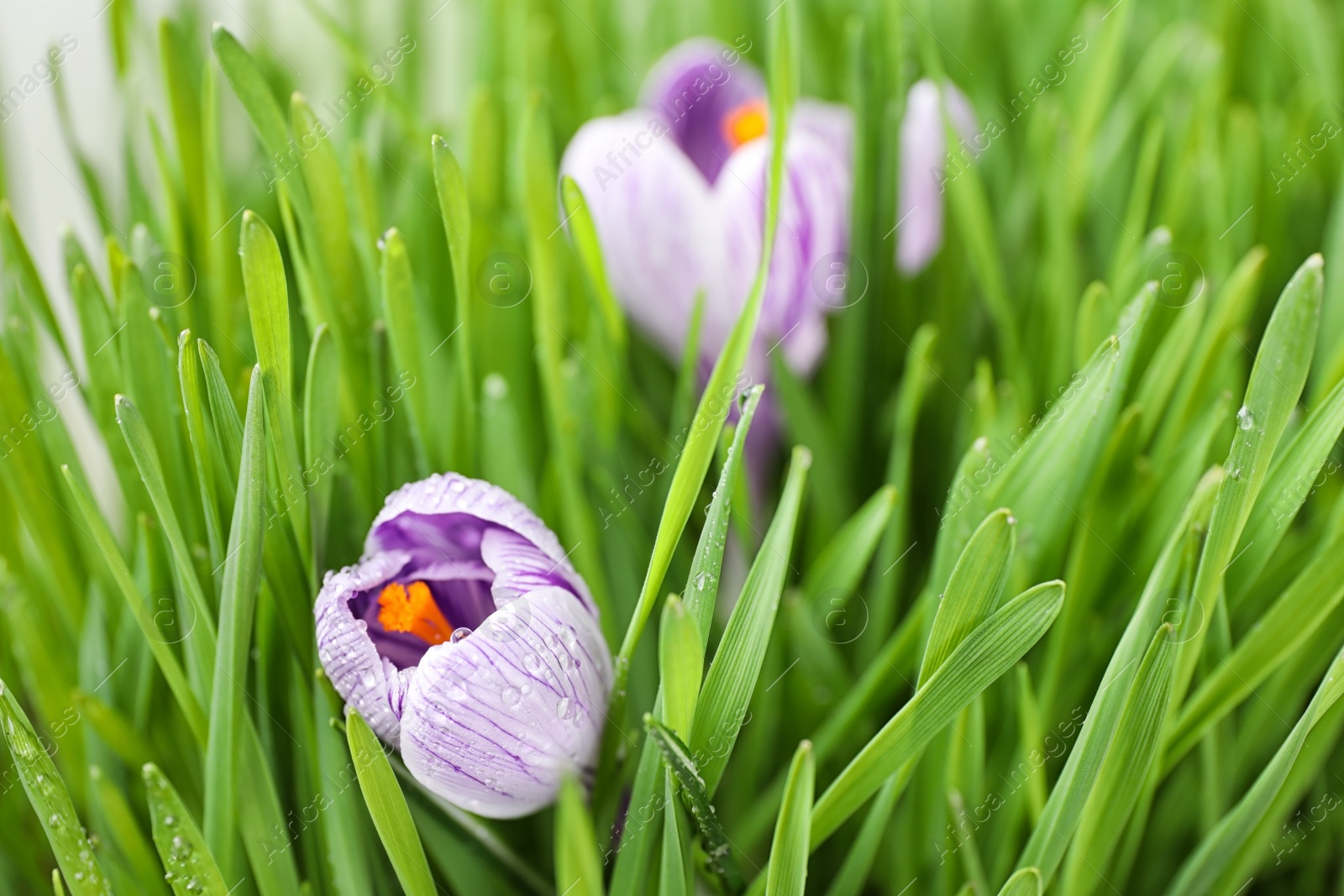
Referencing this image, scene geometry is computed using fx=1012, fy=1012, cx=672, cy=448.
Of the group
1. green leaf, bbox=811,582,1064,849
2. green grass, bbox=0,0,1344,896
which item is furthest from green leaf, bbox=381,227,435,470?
green leaf, bbox=811,582,1064,849

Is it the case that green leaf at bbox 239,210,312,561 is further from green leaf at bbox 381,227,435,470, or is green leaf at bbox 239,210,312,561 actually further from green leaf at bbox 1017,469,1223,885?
green leaf at bbox 1017,469,1223,885

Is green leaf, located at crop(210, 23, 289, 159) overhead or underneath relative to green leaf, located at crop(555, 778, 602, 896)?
overhead

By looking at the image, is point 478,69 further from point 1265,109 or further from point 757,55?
point 1265,109

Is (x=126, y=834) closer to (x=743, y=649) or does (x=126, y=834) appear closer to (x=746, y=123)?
(x=743, y=649)

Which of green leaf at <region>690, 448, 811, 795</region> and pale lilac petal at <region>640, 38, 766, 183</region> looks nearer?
green leaf at <region>690, 448, 811, 795</region>

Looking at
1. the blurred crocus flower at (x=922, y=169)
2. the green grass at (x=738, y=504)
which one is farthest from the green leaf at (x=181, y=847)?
the blurred crocus flower at (x=922, y=169)

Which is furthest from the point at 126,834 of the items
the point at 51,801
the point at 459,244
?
the point at 459,244

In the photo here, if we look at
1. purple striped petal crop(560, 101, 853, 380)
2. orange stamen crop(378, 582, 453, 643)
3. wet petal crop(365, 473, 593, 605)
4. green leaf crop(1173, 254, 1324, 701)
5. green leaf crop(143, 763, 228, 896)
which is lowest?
green leaf crop(1173, 254, 1324, 701)
